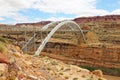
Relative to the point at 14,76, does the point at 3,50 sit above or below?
above

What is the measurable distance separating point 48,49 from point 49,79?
5956 cm

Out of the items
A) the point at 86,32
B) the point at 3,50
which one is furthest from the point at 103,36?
the point at 3,50

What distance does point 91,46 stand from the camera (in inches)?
2650

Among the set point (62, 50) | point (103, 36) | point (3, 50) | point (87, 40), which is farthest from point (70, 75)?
point (103, 36)

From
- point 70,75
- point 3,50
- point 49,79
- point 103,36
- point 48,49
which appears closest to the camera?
point 3,50

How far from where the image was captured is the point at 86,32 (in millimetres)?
77812

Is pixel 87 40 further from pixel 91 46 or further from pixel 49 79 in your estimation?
pixel 49 79

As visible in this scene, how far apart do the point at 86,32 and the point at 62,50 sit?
35.1 feet

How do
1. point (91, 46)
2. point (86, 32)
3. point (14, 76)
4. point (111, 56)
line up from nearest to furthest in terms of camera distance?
point (14, 76) → point (111, 56) → point (91, 46) → point (86, 32)

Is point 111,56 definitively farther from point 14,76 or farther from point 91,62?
point 14,76

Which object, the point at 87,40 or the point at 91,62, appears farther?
the point at 87,40

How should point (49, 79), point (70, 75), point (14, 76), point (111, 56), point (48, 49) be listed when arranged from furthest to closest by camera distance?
point (48, 49) < point (111, 56) < point (70, 75) < point (49, 79) < point (14, 76)

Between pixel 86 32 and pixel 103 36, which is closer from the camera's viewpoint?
pixel 86 32

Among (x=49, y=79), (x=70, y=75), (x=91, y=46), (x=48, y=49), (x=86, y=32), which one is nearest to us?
(x=49, y=79)
